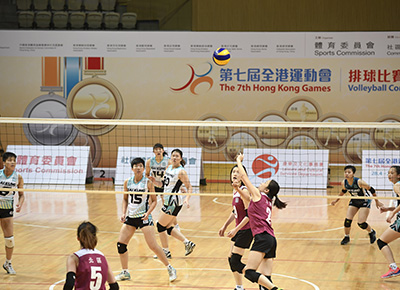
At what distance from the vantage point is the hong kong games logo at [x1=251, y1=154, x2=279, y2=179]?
1881cm

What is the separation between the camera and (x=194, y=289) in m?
8.48

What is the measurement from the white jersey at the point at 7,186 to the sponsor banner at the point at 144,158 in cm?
979

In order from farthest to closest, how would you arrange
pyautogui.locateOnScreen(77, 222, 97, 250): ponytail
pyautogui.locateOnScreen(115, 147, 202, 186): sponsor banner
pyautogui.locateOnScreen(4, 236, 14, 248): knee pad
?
1. pyautogui.locateOnScreen(115, 147, 202, 186): sponsor banner
2. pyautogui.locateOnScreen(4, 236, 14, 248): knee pad
3. pyautogui.locateOnScreen(77, 222, 97, 250): ponytail

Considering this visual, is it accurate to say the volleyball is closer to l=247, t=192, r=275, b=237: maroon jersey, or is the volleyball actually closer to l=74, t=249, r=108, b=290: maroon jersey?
l=247, t=192, r=275, b=237: maroon jersey

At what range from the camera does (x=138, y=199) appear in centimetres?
881

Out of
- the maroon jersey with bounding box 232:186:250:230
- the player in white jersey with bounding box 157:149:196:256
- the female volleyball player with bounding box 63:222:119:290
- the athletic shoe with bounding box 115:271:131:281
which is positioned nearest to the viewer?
the female volleyball player with bounding box 63:222:119:290

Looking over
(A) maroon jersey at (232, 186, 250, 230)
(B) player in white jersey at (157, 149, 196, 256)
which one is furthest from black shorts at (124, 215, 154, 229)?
(A) maroon jersey at (232, 186, 250, 230)

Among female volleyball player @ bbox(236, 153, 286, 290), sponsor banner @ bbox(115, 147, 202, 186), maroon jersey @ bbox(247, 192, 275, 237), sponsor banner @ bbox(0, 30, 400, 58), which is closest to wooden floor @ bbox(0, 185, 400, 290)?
female volleyball player @ bbox(236, 153, 286, 290)

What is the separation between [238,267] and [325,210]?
26.7 ft

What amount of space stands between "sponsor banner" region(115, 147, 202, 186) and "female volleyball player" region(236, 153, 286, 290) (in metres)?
11.8

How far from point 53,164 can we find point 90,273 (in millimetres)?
14587

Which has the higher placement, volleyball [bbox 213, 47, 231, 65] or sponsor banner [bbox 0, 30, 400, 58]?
sponsor banner [bbox 0, 30, 400, 58]

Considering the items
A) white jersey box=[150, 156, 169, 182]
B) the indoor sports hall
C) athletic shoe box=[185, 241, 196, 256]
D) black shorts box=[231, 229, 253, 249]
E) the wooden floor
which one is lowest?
the wooden floor

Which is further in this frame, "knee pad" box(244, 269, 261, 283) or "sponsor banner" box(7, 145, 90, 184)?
"sponsor banner" box(7, 145, 90, 184)
